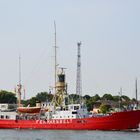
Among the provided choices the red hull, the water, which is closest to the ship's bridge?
the red hull

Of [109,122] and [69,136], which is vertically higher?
[109,122]

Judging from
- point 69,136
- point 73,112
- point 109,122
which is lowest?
point 69,136

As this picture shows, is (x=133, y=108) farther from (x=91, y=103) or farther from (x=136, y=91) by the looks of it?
(x=91, y=103)

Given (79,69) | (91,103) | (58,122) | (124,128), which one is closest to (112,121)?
(124,128)

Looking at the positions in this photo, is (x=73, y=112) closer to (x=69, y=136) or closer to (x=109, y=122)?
(x=109, y=122)

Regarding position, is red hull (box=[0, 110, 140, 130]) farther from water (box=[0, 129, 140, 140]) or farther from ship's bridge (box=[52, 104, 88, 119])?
water (box=[0, 129, 140, 140])

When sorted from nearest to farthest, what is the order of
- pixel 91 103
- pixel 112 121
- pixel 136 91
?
pixel 112 121, pixel 136 91, pixel 91 103

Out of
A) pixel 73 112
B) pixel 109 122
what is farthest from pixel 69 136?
pixel 73 112

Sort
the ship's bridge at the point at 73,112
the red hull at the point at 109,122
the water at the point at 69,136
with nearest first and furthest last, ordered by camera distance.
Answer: the water at the point at 69,136, the red hull at the point at 109,122, the ship's bridge at the point at 73,112

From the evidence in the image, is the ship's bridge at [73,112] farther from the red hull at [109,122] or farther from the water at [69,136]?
the water at [69,136]

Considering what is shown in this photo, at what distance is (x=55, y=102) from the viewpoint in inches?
4190

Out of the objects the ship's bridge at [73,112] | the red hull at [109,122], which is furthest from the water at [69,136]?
the ship's bridge at [73,112]

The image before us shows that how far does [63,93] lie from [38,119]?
6.16 meters

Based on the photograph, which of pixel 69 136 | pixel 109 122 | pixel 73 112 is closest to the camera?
pixel 69 136
